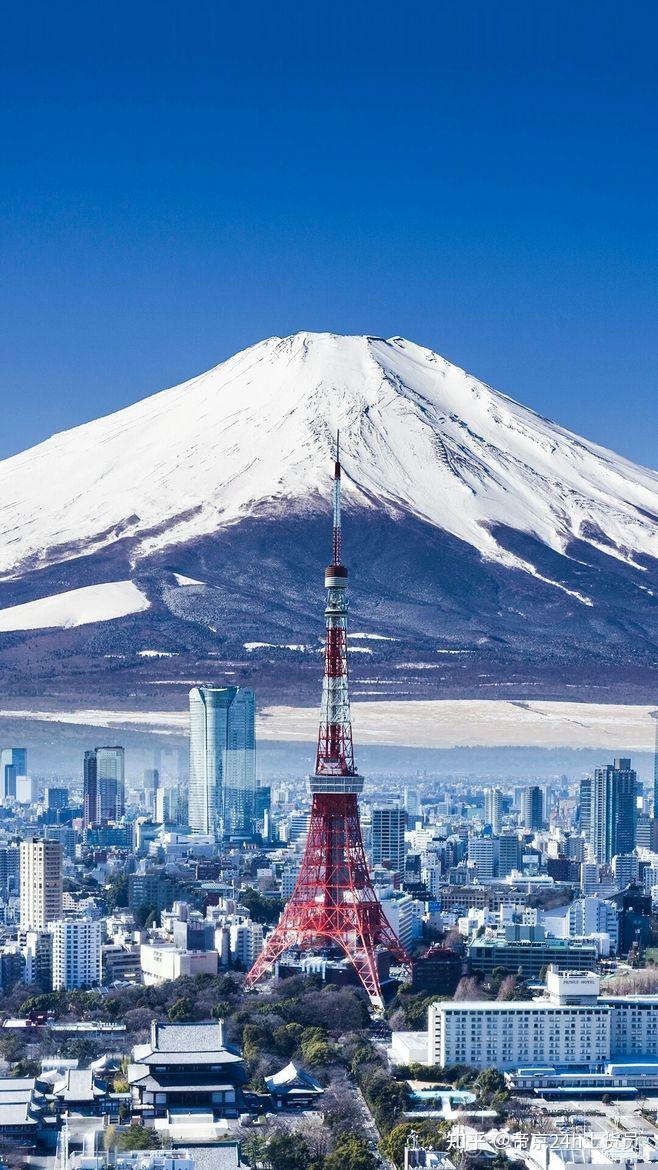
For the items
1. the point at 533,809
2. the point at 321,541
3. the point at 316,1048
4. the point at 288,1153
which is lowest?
the point at 288,1153

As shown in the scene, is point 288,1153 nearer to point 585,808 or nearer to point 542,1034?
point 542,1034

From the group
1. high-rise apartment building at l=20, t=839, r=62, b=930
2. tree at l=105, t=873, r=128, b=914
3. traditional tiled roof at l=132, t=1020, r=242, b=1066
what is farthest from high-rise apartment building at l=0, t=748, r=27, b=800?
traditional tiled roof at l=132, t=1020, r=242, b=1066

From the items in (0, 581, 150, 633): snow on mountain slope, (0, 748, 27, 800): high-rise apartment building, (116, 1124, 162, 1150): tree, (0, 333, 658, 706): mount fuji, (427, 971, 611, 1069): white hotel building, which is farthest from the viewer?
(0, 748, 27, 800): high-rise apartment building

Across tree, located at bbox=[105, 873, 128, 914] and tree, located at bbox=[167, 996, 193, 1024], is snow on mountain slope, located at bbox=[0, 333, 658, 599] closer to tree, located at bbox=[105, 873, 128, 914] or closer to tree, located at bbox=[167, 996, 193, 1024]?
tree, located at bbox=[105, 873, 128, 914]

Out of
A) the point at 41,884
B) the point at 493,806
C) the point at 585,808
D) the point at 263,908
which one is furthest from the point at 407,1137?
the point at 493,806

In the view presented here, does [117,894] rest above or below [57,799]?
below

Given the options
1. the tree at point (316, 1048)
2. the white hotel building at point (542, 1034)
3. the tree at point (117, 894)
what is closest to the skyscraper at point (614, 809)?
the tree at point (117, 894)

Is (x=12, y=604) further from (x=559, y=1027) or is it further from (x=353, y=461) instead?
(x=559, y=1027)
